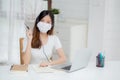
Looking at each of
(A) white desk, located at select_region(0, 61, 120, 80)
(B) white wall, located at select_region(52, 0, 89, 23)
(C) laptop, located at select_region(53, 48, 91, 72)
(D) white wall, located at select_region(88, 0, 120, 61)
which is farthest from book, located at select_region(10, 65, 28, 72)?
(B) white wall, located at select_region(52, 0, 89, 23)

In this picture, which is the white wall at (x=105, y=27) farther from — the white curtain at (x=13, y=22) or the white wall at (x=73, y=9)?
the white curtain at (x=13, y=22)

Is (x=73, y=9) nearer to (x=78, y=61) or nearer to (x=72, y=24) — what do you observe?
(x=72, y=24)

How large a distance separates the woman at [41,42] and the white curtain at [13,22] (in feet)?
2.45

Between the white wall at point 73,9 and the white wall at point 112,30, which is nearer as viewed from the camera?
the white wall at point 112,30

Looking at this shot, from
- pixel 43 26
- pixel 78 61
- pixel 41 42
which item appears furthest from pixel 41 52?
pixel 78 61

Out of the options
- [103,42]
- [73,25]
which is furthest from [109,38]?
[73,25]

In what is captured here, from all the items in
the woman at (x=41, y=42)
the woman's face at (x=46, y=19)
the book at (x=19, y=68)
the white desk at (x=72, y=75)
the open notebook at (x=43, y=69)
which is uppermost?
the woman's face at (x=46, y=19)

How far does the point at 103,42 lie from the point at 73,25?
0.56 m

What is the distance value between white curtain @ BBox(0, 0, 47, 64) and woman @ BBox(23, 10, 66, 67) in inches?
29.4

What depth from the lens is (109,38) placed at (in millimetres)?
4035

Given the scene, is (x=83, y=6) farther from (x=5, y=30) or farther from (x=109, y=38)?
(x=5, y=30)

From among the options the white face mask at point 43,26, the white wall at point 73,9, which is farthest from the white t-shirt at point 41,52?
the white wall at point 73,9

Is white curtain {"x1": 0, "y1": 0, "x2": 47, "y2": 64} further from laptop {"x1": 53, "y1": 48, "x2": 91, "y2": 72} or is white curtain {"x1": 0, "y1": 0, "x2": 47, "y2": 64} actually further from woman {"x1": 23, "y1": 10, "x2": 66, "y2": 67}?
laptop {"x1": 53, "y1": 48, "x2": 91, "y2": 72}

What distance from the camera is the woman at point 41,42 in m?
2.56
